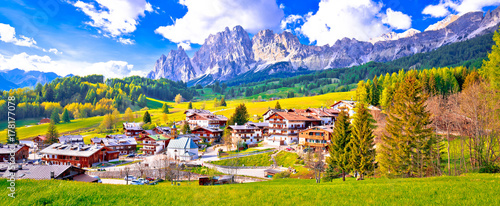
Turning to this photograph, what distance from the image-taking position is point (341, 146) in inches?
1553

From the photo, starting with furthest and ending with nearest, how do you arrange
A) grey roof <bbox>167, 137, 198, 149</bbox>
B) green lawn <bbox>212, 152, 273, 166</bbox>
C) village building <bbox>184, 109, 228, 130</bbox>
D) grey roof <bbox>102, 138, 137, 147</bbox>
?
1. village building <bbox>184, 109, 228, 130</bbox>
2. grey roof <bbox>102, 138, 137, 147</bbox>
3. grey roof <bbox>167, 137, 198, 149</bbox>
4. green lawn <bbox>212, 152, 273, 166</bbox>

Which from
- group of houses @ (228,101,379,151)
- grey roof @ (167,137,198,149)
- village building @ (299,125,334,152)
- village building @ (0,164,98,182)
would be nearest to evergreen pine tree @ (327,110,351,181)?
village building @ (299,125,334,152)

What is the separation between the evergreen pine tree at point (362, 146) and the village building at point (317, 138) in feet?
97.2

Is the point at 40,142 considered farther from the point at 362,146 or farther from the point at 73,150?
the point at 362,146

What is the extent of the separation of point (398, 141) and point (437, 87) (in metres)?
82.5

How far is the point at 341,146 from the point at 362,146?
14.2ft

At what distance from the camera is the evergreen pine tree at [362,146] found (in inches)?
1379

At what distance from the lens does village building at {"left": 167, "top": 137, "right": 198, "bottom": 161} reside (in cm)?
7382

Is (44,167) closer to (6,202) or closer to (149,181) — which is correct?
(149,181)

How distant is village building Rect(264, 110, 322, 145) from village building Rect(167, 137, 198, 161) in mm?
25056

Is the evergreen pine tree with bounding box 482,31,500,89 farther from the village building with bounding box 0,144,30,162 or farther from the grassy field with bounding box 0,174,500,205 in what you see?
the village building with bounding box 0,144,30,162

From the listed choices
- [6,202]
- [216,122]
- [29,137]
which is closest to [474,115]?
[6,202]

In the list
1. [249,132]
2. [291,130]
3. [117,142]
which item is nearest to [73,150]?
[117,142]

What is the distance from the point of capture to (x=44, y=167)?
1446 inches
